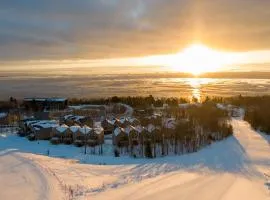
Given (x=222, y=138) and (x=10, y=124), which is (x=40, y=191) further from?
(x=10, y=124)

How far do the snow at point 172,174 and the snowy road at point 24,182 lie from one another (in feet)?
2.35

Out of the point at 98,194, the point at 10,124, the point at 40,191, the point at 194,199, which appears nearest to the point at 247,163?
the point at 194,199

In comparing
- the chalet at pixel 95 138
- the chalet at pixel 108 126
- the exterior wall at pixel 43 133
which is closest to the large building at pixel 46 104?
the chalet at pixel 108 126

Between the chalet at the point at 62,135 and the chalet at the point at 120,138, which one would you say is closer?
the chalet at the point at 120,138

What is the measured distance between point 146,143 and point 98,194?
81.2 feet

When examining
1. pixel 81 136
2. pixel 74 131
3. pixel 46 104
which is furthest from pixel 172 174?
pixel 46 104

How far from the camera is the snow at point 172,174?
24.4 m

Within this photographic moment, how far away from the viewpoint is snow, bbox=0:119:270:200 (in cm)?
2444

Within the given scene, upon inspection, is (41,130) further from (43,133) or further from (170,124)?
(170,124)

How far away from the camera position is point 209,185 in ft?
90.9

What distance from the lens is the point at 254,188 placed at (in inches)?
1078

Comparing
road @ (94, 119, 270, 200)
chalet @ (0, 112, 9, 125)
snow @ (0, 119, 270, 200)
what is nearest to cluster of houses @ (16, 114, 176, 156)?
snow @ (0, 119, 270, 200)

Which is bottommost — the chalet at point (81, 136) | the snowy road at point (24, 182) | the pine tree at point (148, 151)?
the pine tree at point (148, 151)

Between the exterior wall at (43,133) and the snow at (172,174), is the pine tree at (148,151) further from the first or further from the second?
the exterior wall at (43,133)
